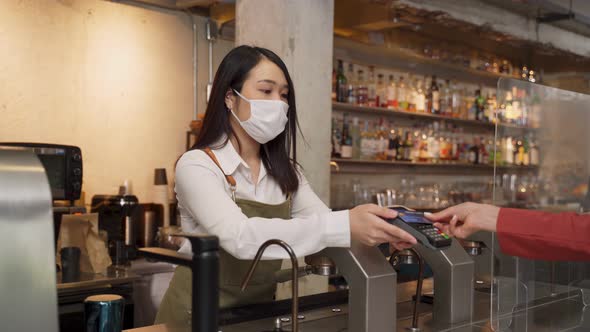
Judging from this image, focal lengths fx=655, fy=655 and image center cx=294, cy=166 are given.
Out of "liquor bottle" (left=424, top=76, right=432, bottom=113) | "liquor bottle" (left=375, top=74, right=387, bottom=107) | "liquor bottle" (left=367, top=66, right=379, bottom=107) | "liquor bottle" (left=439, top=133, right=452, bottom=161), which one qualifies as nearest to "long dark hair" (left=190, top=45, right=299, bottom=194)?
"liquor bottle" (left=367, top=66, right=379, bottom=107)

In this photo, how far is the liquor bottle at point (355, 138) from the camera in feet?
15.8

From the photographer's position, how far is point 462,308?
1717 millimetres

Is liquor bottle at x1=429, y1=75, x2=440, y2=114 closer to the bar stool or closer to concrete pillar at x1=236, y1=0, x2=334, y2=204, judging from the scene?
concrete pillar at x1=236, y1=0, x2=334, y2=204

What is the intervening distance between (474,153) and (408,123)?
89cm

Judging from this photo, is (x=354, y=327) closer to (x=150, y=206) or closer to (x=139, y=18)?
(x=150, y=206)

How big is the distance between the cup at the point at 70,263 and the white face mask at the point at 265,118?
170cm

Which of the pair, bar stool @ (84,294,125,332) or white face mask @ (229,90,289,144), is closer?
bar stool @ (84,294,125,332)

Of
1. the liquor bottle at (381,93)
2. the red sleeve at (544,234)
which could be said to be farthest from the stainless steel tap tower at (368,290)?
the liquor bottle at (381,93)

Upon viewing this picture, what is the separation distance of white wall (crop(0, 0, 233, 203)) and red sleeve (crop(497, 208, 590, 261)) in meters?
2.92

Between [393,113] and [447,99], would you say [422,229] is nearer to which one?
[393,113]

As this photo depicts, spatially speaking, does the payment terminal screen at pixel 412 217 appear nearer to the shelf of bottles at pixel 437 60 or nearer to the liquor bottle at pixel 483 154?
the shelf of bottles at pixel 437 60

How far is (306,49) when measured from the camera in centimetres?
315

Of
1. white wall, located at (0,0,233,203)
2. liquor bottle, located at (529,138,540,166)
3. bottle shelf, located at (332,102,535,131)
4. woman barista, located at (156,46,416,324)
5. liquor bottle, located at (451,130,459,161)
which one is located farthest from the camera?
liquor bottle, located at (451,130,459,161)

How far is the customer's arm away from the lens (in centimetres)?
142
